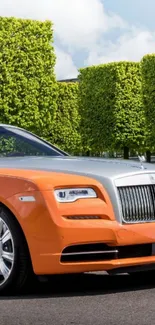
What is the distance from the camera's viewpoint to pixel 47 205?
6.71m

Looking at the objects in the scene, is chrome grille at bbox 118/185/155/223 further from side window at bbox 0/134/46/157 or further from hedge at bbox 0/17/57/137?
hedge at bbox 0/17/57/137

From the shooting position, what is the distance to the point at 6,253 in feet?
22.8

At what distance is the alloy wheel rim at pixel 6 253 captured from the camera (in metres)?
6.91

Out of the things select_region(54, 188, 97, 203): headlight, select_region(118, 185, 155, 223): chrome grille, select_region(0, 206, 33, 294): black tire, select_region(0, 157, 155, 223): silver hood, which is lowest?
select_region(0, 206, 33, 294): black tire

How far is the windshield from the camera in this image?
7.98 meters

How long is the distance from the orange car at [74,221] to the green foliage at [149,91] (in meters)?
39.1

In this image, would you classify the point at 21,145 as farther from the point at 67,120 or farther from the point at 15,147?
the point at 67,120

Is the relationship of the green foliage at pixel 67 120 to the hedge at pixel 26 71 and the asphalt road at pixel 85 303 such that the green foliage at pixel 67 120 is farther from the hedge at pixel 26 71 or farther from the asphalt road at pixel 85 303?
the asphalt road at pixel 85 303

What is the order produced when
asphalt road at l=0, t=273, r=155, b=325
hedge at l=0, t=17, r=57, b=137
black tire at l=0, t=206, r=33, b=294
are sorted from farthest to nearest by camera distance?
hedge at l=0, t=17, r=57, b=137, black tire at l=0, t=206, r=33, b=294, asphalt road at l=0, t=273, r=155, b=325

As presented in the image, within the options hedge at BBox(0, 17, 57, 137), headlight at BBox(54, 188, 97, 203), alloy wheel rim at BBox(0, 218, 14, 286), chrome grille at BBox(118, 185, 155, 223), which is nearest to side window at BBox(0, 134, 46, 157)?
alloy wheel rim at BBox(0, 218, 14, 286)

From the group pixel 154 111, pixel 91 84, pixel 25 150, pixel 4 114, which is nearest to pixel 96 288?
pixel 25 150

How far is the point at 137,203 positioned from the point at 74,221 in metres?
0.56

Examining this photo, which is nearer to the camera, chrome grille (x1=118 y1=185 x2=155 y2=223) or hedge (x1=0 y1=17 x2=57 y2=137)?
chrome grille (x1=118 y1=185 x2=155 y2=223)

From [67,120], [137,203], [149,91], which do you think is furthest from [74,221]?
[67,120]
